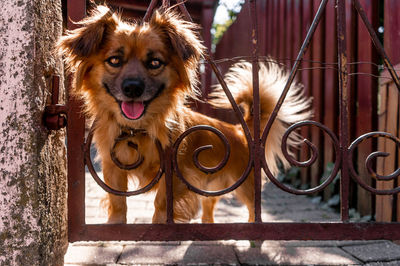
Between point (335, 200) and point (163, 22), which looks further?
point (335, 200)

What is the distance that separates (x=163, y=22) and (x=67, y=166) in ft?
3.11

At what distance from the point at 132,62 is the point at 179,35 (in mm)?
296

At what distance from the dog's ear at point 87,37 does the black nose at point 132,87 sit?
244mm

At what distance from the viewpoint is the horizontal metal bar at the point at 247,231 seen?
68.9 inches

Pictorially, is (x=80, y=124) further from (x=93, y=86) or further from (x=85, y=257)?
(x=85, y=257)

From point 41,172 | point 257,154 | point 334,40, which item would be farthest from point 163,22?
point 334,40

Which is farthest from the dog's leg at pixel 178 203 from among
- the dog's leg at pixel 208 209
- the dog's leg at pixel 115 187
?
the dog's leg at pixel 208 209

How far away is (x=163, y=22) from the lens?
6.79ft

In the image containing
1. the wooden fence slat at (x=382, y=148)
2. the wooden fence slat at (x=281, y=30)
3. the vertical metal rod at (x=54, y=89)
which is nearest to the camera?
the vertical metal rod at (x=54, y=89)

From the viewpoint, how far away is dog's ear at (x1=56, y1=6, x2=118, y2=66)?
1.77 metres

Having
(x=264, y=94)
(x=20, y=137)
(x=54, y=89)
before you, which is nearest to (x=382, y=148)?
(x=264, y=94)

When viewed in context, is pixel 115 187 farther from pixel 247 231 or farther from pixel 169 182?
pixel 247 231

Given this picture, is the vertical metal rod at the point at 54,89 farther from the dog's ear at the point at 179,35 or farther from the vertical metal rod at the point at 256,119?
the vertical metal rod at the point at 256,119

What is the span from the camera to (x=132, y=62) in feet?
→ 6.40
